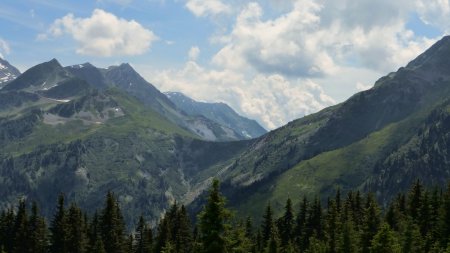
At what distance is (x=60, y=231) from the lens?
7725 cm

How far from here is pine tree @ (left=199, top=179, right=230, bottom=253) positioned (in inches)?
1262

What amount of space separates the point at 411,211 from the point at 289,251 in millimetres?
21596

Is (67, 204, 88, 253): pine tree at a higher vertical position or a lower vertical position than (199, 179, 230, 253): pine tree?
lower

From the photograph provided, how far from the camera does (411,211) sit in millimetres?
87375

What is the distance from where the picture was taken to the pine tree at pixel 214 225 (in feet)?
105

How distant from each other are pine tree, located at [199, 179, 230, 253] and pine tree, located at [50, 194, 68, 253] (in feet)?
163

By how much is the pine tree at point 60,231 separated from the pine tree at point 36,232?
150 cm

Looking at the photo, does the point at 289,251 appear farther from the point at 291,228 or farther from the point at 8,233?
the point at 8,233

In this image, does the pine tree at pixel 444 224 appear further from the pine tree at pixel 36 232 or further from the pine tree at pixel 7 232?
the pine tree at pixel 7 232

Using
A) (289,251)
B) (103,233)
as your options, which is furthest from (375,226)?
(103,233)

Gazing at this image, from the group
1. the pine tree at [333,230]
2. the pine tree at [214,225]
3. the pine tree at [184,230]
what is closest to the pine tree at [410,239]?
the pine tree at [333,230]

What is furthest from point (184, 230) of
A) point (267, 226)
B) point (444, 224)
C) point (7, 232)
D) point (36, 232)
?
point (444, 224)

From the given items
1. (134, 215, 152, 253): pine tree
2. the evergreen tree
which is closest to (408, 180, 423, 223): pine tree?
(134, 215, 152, 253): pine tree

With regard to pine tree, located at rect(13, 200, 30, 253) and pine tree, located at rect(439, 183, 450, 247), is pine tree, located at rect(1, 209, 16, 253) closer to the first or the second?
pine tree, located at rect(13, 200, 30, 253)
